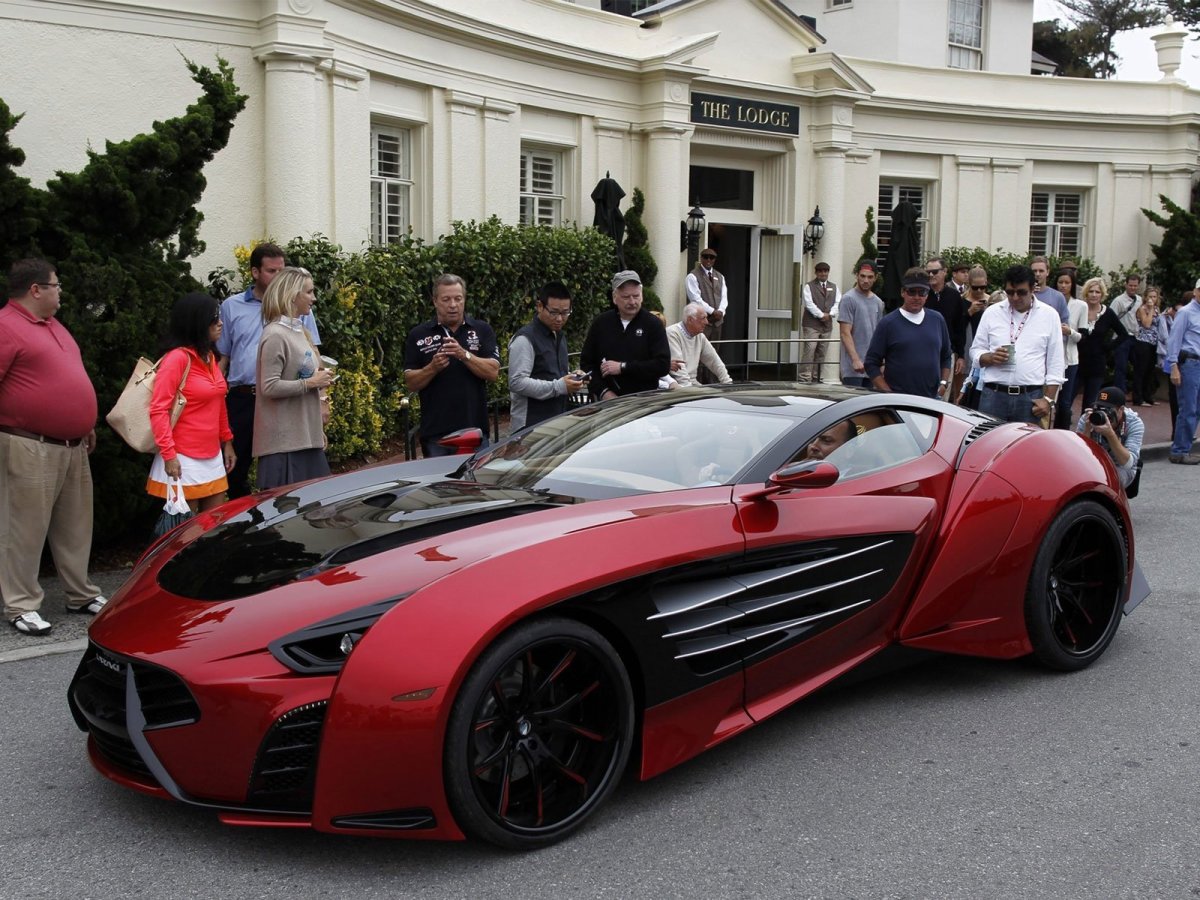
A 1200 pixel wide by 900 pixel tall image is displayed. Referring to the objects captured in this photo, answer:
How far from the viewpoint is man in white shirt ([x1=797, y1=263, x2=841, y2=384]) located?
53.4 ft

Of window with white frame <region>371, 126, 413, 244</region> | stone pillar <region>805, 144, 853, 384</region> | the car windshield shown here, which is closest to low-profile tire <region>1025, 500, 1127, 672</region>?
the car windshield

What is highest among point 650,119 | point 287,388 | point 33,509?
point 650,119

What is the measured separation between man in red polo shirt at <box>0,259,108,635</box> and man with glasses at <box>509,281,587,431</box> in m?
2.57

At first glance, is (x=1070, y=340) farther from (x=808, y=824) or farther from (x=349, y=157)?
(x=808, y=824)

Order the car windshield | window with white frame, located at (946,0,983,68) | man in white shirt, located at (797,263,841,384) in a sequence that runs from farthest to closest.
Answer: window with white frame, located at (946,0,983,68) → man in white shirt, located at (797,263,841,384) → the car windshield

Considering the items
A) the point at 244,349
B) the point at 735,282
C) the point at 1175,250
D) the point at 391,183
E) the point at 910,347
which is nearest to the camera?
the point at 244,349

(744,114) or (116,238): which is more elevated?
(744,114)

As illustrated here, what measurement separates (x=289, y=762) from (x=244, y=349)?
4.25 metres

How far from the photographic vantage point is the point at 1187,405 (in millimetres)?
11688

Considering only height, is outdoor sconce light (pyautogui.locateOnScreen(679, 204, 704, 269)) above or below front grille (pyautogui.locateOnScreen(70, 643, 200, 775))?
above

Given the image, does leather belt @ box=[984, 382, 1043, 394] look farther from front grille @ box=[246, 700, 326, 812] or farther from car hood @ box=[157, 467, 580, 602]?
front grille @ box=[246, 700, 326, 812]

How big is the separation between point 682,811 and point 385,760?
105cm

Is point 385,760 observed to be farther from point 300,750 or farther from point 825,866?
point 825,866

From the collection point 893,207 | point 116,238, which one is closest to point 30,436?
point 116,238
